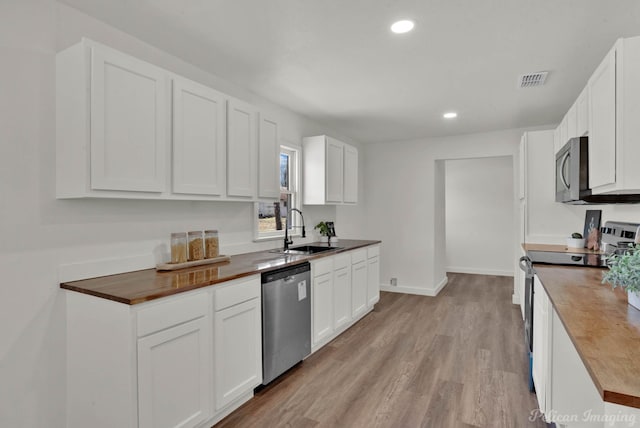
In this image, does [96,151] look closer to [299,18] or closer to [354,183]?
[299,18]

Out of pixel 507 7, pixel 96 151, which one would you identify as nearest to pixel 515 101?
pixel 507 7

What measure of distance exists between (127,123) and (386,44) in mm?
1749

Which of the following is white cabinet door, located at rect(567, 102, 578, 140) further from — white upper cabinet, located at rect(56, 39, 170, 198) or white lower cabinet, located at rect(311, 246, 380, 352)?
white upper cabinet, located at rect(56, 39, 170, 198)

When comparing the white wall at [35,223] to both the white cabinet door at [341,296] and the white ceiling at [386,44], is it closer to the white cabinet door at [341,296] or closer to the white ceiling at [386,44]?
the white ceiling at [386,44]

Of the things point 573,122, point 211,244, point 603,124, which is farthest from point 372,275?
point 603,124

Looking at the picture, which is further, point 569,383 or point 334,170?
point 334,170

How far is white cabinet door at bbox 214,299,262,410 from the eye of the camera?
7.02ft

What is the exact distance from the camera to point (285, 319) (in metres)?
2.75

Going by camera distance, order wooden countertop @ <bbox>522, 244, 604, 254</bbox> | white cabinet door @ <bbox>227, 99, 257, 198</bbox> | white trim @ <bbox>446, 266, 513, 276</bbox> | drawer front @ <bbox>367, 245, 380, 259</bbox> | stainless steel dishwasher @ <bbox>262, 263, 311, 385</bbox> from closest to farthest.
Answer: stainless steel dishwasher @ <bbox>262, 263, 311, 385</bbox>, white cabinet door @ <bbox>227, 99, 257, 198</bbox>, wooden countertop @ <bbox>522, 244, 604, 254</bbox>, drawer front @ <bbox>367, 245, 380, 259</bbox>, white trim @ <bbox>446, 266, 513, 276</bbox>

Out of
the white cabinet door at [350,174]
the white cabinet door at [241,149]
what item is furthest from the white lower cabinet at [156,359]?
the white cabinet door at [350,174]

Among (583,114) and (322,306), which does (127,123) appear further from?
(583,114)

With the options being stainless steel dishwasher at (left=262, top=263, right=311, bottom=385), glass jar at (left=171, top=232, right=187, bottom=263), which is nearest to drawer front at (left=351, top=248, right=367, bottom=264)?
stainless steel dishwasher at (left=262, top=263, right=311, bottom=385)

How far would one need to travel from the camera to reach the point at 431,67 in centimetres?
280

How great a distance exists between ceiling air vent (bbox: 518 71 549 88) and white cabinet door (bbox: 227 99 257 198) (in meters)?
2.34
